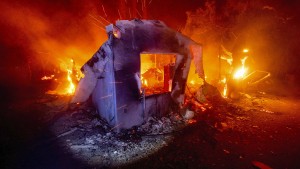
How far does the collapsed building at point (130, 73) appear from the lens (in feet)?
24.5

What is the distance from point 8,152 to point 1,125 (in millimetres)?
2815

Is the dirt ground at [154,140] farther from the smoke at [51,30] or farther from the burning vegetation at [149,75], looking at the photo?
the smoke at [51,30]

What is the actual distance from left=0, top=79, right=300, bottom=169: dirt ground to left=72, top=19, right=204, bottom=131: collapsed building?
0.63m

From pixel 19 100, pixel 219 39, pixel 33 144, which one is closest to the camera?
pixel 33 144

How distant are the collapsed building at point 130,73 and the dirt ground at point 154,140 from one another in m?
0.63

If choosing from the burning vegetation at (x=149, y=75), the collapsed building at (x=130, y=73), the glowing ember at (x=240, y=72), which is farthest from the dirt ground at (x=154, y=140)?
the glowing ember at (x=240, y=72)

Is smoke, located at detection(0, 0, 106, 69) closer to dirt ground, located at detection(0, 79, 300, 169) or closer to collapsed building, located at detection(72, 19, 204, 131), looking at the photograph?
dirt ground, located at detection(0, 79, 300, 169)

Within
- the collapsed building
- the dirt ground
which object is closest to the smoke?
the dirt ground

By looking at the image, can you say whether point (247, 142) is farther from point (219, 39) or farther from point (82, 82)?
point (219, 39)

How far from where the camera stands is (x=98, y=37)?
18562mm

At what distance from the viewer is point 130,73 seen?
776cm

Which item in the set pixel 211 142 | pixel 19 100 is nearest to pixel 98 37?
pixel 19 100

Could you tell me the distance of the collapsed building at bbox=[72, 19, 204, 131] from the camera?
748 cm

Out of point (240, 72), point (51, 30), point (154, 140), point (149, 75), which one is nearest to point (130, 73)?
point (154, 140)
